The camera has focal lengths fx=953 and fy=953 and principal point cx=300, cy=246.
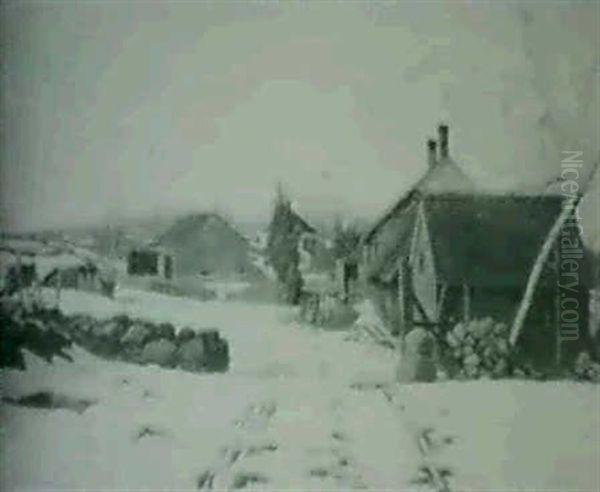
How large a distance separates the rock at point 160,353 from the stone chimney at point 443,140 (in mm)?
435

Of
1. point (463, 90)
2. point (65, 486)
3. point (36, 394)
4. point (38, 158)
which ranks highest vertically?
point (463, 90)

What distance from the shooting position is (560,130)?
50.1 inches

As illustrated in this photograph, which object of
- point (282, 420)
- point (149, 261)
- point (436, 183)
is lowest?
point (282, 420)

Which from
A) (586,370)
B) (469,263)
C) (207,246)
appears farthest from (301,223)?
(586,370)

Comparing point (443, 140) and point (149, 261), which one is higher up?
point (443, 140)

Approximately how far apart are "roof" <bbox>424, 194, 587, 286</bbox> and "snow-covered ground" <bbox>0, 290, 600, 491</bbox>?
0.15 m

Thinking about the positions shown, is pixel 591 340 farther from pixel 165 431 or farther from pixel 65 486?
pixel 65 486

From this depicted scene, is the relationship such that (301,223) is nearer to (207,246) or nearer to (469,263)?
(207,246)

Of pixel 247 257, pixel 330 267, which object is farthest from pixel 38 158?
pixel 330 267

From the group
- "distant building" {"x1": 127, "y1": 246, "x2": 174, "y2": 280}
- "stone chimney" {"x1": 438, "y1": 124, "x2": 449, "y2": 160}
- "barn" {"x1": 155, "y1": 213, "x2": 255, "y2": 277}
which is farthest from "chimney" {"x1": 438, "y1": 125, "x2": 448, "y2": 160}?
"distant building" {"x1": 127, "y1": 246, "x2": 174, "y2": 280}

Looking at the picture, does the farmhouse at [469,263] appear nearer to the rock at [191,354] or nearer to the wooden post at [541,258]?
the wooden post at [541,258]

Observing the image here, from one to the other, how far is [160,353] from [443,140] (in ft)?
1.53

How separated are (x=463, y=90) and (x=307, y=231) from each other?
284 millimetres

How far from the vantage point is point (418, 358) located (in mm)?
1255
